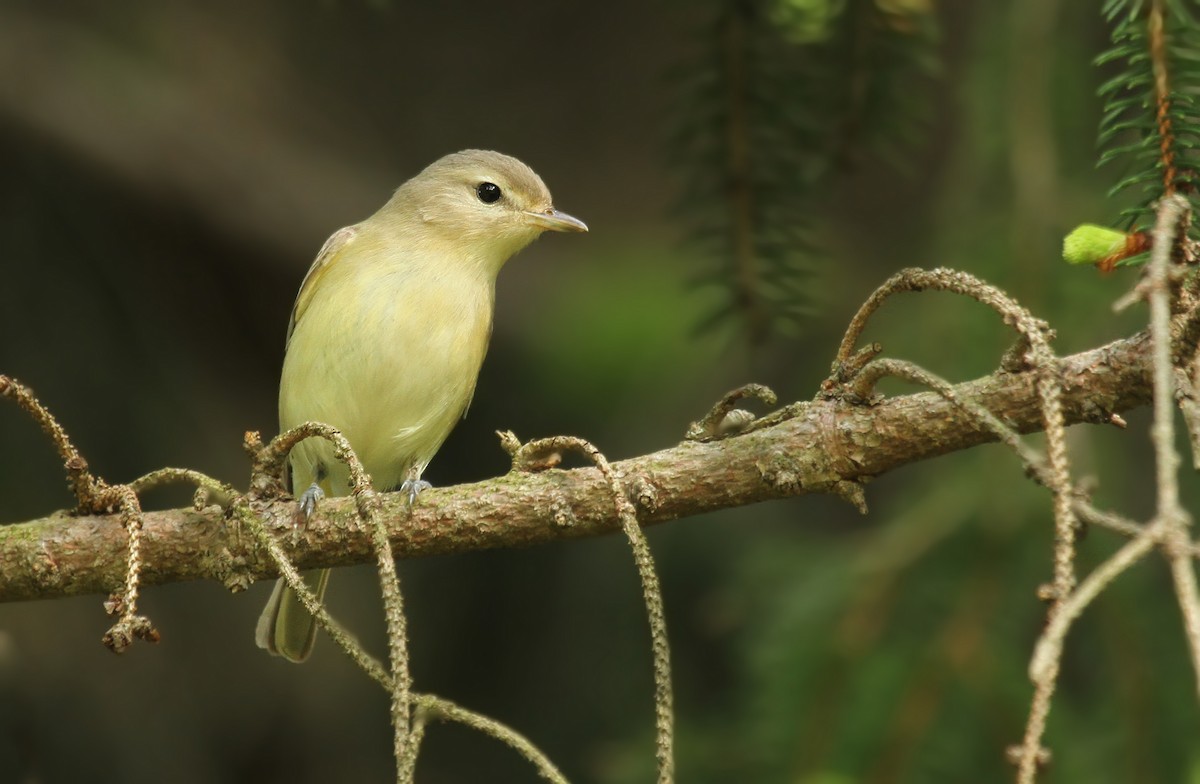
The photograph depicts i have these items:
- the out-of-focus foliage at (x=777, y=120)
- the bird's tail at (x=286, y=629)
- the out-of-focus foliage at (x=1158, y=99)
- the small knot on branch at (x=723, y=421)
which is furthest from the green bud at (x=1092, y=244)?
the bird's tail at (x=286, y=629)

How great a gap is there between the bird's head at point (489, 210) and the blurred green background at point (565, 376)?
54 cm

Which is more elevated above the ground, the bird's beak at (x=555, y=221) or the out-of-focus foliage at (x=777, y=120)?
the bird's beak at (x=555, y=221)

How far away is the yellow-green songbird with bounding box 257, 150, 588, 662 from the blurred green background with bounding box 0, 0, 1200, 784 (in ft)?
1.63

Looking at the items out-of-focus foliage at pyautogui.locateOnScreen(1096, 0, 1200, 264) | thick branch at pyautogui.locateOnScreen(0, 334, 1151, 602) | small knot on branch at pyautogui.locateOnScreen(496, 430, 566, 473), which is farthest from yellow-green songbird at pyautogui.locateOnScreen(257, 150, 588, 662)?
out-of-focus foliage at pyautogui.locateOnScreen(1096, 0, 1200, 264)

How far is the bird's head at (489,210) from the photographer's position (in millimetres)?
4320

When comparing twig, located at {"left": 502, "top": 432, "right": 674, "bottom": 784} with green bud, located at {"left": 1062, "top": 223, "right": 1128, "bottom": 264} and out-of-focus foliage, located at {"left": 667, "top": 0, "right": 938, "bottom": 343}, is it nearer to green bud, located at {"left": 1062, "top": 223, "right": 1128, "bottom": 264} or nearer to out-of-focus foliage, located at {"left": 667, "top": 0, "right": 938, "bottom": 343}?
green bud, located at {"left": 1062, "top": 223, "right": 1128, "bottom": 264}

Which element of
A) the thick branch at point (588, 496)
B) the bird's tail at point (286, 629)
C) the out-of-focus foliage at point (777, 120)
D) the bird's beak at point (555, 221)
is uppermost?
the bird's beak at point (555, 221)

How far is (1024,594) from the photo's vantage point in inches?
123

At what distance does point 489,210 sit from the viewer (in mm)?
4406

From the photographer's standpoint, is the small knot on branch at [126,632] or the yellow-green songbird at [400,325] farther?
the yellow-green songbird at [400,325]

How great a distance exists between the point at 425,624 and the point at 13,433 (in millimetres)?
1590

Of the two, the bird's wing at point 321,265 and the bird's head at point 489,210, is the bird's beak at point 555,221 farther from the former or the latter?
the bird's wing at point 321,265

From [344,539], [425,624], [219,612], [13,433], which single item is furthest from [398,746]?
[219,612]

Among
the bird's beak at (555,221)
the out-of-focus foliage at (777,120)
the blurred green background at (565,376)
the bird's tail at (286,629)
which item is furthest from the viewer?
the bird's beak at (555,221)
